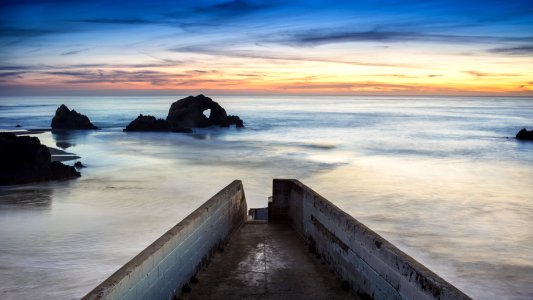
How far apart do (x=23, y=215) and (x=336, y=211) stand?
16.5 m

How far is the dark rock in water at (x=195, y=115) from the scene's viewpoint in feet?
205

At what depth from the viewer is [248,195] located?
928 inches

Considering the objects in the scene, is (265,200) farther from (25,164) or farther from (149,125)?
(149,125)

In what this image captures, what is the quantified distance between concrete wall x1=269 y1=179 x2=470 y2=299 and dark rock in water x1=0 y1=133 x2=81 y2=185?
20.1 m

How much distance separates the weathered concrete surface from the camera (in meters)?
6.65

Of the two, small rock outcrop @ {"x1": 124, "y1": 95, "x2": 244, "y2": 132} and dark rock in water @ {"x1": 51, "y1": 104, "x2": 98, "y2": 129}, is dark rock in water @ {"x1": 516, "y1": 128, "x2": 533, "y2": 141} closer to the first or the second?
small rock outcrop @ {"x1": 124, "y1": 95, "x2": 244, "y2": 132}

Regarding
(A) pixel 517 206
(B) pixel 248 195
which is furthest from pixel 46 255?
(A) pixel 517 206

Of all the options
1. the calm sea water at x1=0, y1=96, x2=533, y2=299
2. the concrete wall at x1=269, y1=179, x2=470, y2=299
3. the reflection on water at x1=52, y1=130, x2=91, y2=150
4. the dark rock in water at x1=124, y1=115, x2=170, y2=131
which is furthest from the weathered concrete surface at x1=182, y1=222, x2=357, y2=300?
the dark rock in water at x1=124, y1=115, x2=170, y2=131

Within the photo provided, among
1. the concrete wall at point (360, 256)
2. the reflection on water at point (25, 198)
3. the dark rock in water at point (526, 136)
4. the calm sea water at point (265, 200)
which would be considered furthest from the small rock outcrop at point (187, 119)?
the concrete wall at point (360, 256)

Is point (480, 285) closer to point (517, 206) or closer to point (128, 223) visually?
point (517, 206)

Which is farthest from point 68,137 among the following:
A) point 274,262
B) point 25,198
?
point 274,262

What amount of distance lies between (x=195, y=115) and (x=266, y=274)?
188 feet

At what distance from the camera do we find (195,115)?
6366 centimetres

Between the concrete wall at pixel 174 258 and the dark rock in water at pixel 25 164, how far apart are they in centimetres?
1985
